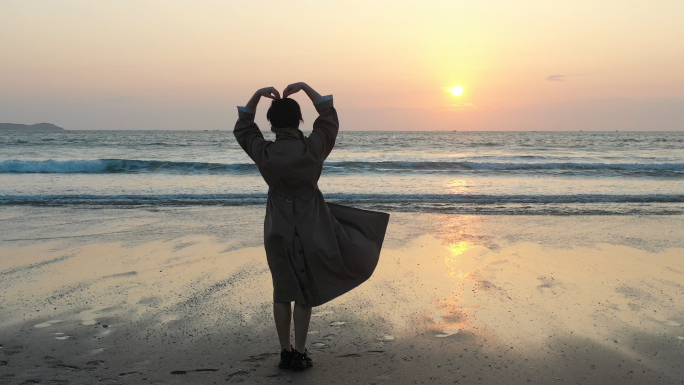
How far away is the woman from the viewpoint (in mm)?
2818

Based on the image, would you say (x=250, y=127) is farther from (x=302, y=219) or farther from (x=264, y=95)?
(x=302, y=219)

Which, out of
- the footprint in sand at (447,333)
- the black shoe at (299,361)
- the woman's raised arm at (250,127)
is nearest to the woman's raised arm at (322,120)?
the woman's raised arm at (250,127)

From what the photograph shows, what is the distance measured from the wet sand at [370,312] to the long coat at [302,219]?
53 cm

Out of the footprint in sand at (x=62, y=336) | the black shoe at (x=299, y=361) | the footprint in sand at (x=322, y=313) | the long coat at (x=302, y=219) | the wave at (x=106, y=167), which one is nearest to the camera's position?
the long coat at (x=302, y=219)

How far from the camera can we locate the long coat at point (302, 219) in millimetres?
2811

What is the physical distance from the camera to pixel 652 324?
380 cm

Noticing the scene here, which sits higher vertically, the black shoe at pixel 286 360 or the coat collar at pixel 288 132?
the coat collar at pixel 288 132

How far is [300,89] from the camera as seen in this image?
289 cm

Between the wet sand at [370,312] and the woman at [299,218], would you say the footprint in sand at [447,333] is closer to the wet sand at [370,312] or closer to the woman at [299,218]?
the wet sand at [370,312]

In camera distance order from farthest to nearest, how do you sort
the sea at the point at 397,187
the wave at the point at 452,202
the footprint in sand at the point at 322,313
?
the sea at the point at 397,187, the wave at the point at 452,202, the footprint in sand at the point at 322,313

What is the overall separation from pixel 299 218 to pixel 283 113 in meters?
0.55

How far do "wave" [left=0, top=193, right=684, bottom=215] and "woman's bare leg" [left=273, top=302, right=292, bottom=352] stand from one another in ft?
21.4

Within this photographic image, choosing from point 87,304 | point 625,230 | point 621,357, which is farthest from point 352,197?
point 621,357

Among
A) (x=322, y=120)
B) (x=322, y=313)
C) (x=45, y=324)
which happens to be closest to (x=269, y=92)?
(x=322, y=120)
